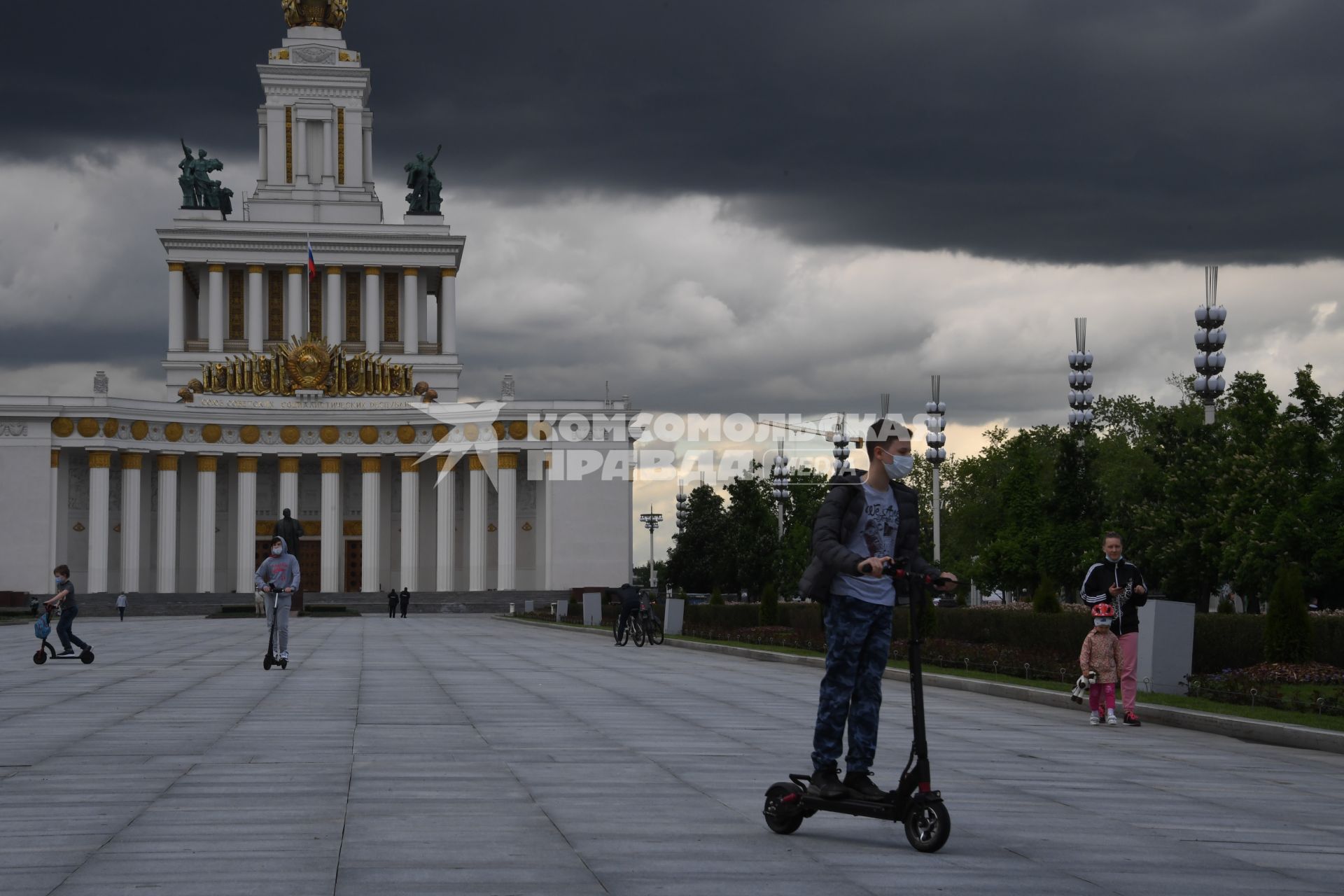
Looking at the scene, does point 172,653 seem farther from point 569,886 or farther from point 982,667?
point 569,886

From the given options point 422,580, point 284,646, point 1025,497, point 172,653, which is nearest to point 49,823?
point 284,646

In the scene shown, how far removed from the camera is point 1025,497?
6475cm

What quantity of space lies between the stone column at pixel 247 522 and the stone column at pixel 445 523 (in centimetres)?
1009

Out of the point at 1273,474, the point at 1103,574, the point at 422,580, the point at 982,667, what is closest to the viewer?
the point at 1103,574

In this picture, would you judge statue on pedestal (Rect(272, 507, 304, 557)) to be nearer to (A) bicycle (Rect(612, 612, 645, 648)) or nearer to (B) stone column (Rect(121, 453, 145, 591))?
(A) bicycle (Rect(612, 612, 645, 648))

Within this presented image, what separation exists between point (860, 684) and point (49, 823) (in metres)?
4.58

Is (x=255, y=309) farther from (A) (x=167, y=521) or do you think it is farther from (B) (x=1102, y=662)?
(B) (x=1102, y=662)

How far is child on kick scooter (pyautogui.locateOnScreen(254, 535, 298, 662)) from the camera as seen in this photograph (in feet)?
76.5

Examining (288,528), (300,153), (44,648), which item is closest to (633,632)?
(288,528)

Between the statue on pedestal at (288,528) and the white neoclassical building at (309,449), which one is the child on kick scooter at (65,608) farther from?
the white neoclassical building at (309,449)

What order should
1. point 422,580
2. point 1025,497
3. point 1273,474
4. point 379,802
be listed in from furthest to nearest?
point 422,580, point 1025,497, point 1273,474, point 379,802

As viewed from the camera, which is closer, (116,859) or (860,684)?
(116,859)

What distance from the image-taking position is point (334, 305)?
97.7 m

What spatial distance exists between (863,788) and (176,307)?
94.6 m
